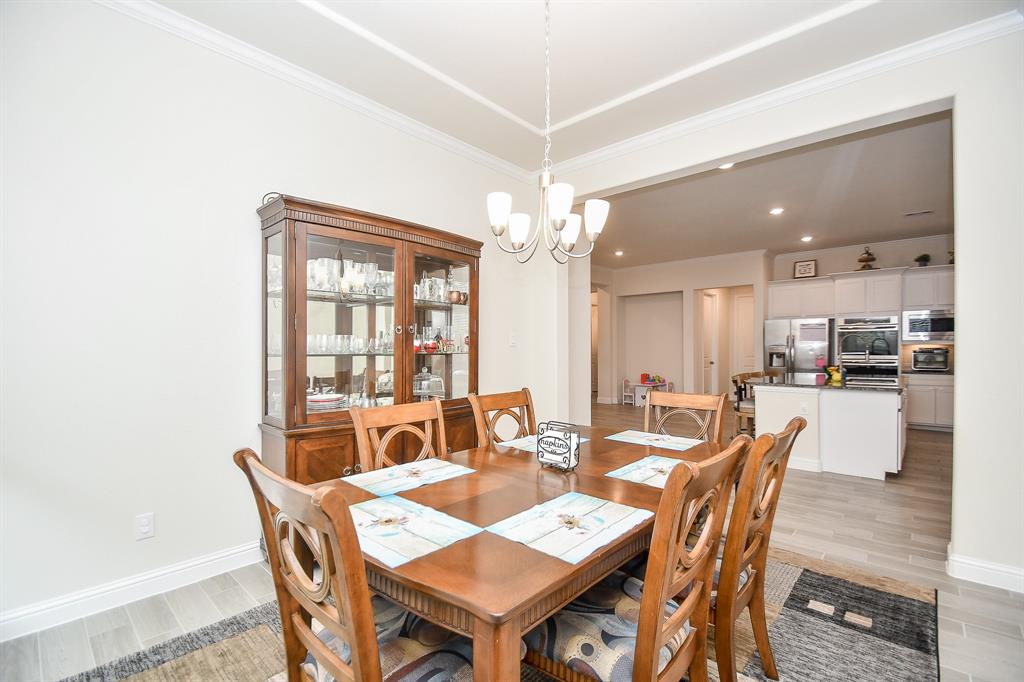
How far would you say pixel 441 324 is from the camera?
312cm

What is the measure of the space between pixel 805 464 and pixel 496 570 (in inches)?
180

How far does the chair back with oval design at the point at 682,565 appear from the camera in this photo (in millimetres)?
945

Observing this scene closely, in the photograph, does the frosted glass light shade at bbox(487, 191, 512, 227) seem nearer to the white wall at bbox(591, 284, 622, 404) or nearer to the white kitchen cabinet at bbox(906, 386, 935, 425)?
the white kitchen cabinet at bbox(906, 386, 935, 425)

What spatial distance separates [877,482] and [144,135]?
5.67 metres

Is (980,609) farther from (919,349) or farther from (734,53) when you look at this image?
(919,349)

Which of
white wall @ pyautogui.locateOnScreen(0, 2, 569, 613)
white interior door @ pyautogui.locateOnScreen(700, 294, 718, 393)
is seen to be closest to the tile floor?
white wall @ pyautogui.locateOnScreen(0, 2, 569, 613)

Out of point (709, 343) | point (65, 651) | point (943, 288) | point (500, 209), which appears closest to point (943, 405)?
point (943, 288)

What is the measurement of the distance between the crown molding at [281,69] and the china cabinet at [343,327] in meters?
0.74

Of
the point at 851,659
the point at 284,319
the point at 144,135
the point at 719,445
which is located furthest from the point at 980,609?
the point at 144,135

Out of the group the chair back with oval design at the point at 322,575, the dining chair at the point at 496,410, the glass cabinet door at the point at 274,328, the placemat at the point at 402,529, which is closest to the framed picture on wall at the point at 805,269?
the dining chair at the point at 496,410

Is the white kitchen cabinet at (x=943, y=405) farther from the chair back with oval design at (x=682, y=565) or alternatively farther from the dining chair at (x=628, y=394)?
the chair back with oval design at (x=682, y=565)

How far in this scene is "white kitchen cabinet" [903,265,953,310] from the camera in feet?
20.9

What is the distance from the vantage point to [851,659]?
70.4 inches

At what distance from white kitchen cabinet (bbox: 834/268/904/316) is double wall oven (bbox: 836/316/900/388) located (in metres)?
0.15
